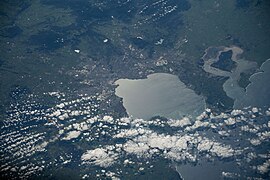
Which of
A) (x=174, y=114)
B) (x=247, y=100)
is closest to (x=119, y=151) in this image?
(x=174, y=114)

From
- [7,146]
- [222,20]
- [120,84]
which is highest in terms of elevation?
A: [222,20]

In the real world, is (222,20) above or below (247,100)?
above

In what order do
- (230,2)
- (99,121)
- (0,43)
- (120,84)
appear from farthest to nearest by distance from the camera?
(230,2)
(0,43)
(120,84)
(99,121)

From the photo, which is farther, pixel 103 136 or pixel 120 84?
pixel 120 84

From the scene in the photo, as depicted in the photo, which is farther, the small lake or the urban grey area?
the small lake

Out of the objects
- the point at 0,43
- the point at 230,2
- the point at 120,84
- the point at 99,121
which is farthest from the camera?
the point at 230,2

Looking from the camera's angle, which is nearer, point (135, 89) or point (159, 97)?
point (159, 97)

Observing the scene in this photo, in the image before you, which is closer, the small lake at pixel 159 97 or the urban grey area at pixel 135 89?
the urban grey area at pixel 135 89

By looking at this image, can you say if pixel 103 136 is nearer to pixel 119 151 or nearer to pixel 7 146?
pixel 119 151
